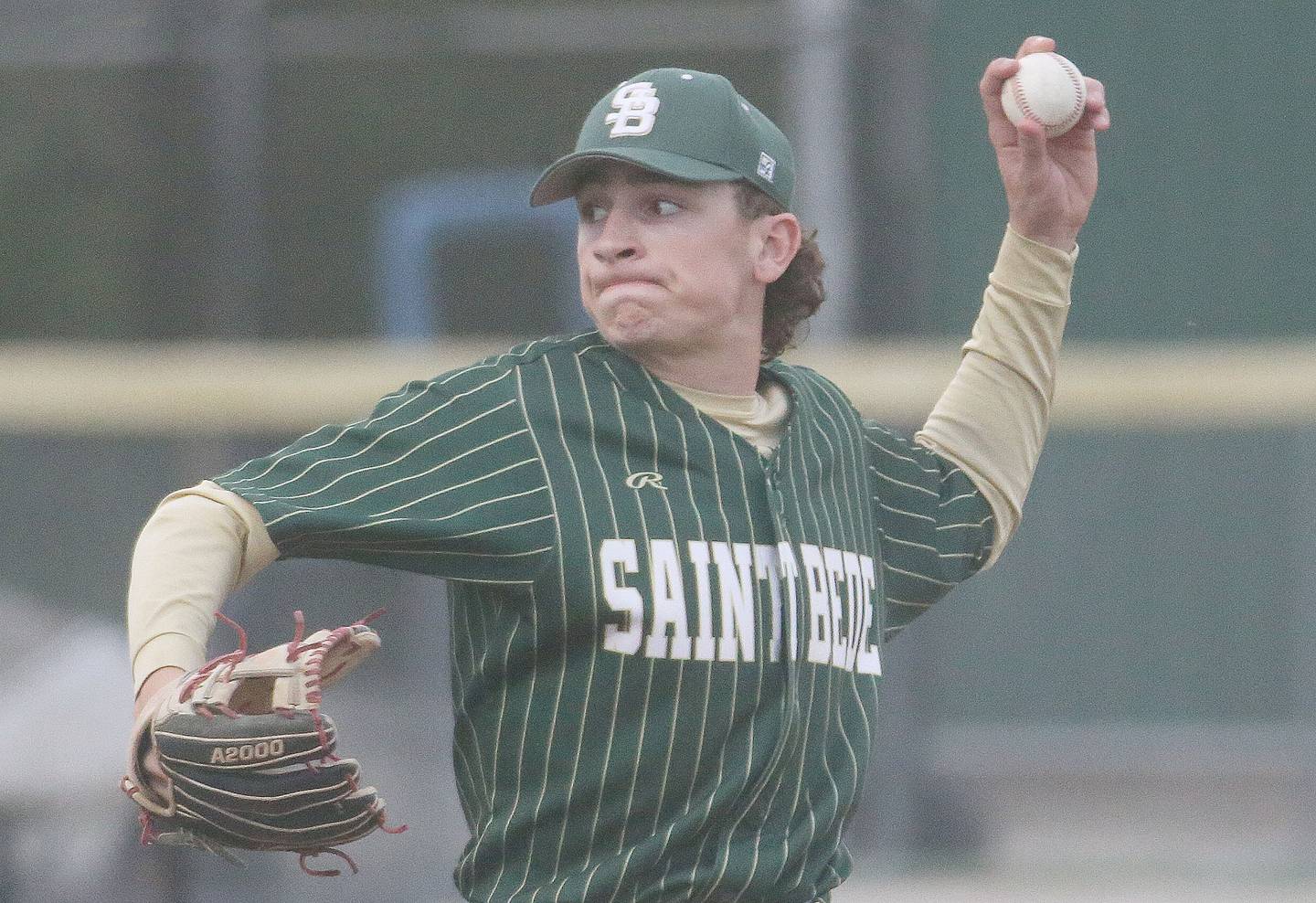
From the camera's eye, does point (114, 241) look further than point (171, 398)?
Yes

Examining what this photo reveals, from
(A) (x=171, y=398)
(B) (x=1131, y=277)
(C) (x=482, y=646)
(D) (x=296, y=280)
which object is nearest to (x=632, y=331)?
(C) (x=482, y=646)

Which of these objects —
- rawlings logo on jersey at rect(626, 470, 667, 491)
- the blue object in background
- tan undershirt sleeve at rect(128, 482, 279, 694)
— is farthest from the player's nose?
the blue object in background

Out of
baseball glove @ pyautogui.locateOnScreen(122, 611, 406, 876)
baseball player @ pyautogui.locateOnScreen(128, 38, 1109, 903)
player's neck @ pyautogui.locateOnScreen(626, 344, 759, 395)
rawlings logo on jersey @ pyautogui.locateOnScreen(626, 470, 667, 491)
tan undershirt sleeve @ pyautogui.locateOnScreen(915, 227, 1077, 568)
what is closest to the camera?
baseball glove @ pyautogui.locateOnScreen(122, 611, 406, 876)

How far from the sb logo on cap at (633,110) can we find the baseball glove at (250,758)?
0.68 metres

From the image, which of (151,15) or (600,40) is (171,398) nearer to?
(151,15)

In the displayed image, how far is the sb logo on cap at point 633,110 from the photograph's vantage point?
2.38 m

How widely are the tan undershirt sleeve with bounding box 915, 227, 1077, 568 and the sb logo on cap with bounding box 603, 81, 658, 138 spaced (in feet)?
1.98

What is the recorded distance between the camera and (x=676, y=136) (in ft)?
7.82

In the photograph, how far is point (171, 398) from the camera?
5941 millimetres

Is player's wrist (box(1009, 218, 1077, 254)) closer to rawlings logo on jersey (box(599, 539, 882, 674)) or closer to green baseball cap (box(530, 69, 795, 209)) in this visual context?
green baseball cap (box(530, 69, 795, 209))

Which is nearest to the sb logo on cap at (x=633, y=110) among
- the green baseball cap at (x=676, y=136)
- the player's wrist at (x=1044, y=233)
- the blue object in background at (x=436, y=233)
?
the green baseball cap at (x=676, y=136)

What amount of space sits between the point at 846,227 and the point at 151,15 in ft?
9.78

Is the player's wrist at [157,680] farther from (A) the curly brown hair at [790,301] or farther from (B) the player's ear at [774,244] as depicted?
(A) the curly brown hair at [790,301]

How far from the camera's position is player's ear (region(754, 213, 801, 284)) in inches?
99.1
